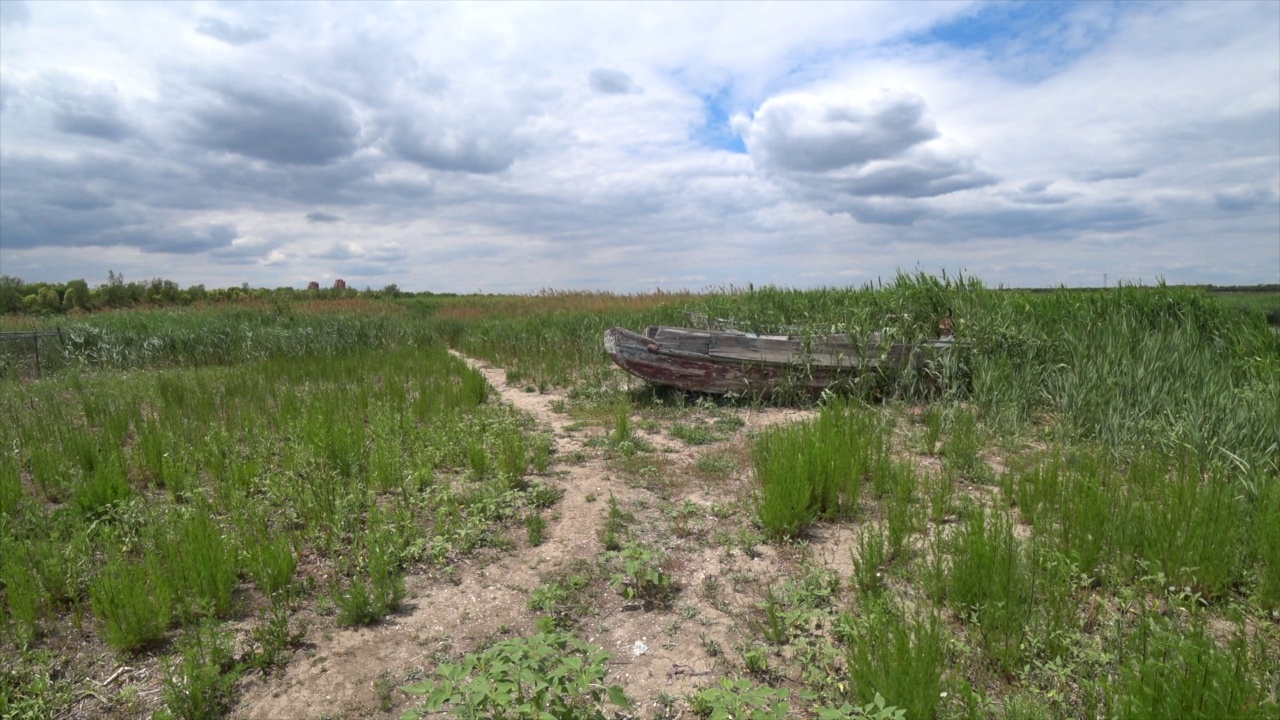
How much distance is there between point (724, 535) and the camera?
473cm

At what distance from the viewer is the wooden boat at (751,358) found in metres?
8.59

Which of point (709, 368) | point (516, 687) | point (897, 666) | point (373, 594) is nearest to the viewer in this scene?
point (516, 687)

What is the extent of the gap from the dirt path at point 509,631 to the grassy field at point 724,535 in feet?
0.09

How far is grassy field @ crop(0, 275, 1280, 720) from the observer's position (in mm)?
2973

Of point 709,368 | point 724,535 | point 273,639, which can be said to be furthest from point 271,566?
point 709,368

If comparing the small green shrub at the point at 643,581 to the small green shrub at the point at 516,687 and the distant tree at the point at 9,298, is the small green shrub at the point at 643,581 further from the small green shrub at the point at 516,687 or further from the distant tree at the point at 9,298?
the distant tree at the point at 9,298

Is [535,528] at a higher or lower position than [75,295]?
lower

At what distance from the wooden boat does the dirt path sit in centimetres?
396

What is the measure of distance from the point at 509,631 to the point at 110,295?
2919 cm

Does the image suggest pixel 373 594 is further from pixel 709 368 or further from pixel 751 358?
pixel 751 358

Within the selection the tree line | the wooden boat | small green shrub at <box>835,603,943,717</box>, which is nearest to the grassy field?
small green shrub at <box>835,603,943,717</box>

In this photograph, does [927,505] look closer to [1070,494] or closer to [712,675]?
[1070,494]

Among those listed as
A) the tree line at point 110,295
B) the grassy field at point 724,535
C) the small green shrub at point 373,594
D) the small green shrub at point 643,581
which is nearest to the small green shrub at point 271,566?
the grassy field at point 724,535

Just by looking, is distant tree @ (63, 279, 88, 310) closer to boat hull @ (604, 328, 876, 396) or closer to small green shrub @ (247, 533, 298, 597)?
boat hull @ (604, 328, 876, 396)
